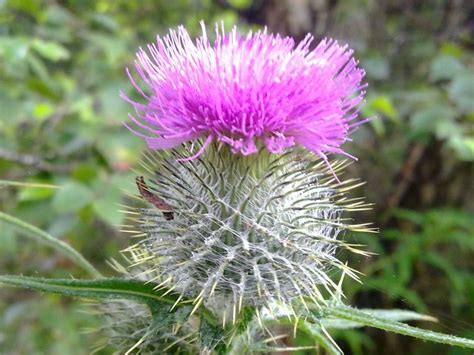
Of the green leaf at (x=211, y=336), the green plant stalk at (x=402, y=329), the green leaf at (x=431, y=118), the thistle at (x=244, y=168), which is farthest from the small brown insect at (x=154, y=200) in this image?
the green leaf at (x=431, y=118)

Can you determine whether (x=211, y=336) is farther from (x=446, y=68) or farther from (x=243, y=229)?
(x=446, y=68)

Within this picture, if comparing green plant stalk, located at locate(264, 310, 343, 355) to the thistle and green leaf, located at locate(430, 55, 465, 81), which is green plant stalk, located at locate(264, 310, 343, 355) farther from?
green leaf, located at locate(430, 55, 465, 81)

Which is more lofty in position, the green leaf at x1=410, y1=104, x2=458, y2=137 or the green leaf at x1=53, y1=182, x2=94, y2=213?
the green leaf at x1=410, y1=104, x2=458, y2=137

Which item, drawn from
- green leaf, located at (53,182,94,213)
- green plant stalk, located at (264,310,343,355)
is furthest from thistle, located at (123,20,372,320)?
green leaf, located at (53,182,94,213)

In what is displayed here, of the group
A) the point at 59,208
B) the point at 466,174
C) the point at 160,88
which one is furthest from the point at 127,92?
the point at 466,174

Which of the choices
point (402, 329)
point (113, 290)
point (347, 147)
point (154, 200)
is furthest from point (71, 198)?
point (347, 147)
